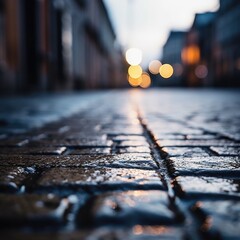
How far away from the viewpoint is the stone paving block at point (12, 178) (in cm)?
132

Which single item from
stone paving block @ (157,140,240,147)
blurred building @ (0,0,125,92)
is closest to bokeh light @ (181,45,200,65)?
blurred building @ (0,0,125,92)

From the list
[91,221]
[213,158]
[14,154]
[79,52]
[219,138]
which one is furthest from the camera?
[79,52]

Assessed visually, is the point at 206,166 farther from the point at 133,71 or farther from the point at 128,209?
the point at 133,71

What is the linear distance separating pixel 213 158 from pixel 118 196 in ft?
2.73

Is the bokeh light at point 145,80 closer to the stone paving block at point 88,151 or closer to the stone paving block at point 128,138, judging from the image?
the stone paving block at point 128,138

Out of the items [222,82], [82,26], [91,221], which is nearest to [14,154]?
[91,221]

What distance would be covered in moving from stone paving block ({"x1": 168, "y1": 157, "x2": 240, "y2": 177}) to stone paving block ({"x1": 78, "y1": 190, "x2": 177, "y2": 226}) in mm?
363

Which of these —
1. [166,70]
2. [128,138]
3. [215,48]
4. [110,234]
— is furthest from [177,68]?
[110,234]

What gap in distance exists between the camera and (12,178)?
1457 millimetres

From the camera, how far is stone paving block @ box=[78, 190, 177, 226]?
986mm

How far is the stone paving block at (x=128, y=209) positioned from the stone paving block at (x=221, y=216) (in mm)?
87

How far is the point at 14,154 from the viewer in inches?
81.1

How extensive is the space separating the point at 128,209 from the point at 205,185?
0.39m

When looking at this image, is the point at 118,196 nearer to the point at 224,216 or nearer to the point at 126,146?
the point at 224,216
